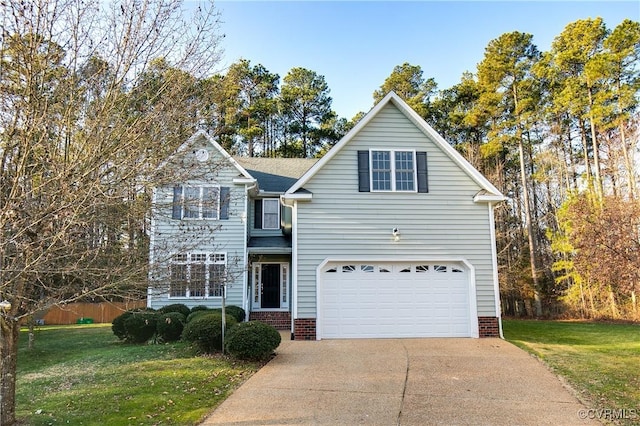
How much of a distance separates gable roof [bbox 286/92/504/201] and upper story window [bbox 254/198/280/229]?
18.1ft

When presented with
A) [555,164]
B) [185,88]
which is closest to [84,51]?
[185,88]

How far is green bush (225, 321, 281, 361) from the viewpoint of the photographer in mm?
8867

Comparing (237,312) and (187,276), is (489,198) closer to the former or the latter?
(237,312)

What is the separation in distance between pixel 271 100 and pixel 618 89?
20998 mm

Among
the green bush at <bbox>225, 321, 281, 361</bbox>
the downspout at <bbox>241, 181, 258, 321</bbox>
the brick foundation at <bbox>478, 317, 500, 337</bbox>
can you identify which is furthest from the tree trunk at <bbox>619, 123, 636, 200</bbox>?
the green bush at <bbox>225, 321, 281, 361</bbox>

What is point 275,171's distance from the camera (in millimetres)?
19297

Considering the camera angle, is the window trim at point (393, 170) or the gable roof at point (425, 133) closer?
the gable roof at point (425, 133)

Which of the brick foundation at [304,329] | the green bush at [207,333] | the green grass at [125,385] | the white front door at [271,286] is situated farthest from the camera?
the white front door at [271,286]

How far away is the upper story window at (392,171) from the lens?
12523 mm

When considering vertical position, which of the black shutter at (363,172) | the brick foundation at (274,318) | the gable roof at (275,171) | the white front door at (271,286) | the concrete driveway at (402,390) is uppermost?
the gable roof at (275,171)

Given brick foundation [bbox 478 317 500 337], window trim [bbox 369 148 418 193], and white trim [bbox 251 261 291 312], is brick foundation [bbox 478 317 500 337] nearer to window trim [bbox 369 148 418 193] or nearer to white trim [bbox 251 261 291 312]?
window trim [bbox 369 148 418 193]

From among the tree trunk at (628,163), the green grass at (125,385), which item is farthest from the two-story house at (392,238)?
the tree trunk at (628,163)

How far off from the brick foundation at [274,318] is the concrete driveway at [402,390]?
16.5 ft

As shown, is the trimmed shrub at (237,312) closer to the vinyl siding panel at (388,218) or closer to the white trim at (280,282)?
the white trim at (280,282)
